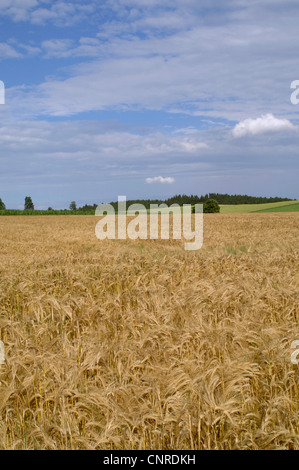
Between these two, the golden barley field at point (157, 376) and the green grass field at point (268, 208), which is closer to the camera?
the golden barley field at point (157, 376)

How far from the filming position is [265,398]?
139 inches

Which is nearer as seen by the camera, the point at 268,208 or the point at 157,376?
the point at 157,376

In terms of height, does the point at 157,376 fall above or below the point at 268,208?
below

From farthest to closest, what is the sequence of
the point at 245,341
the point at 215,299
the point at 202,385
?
the point at 215,299
the point at 245,341
the point at 202,385

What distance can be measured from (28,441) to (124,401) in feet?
2.70

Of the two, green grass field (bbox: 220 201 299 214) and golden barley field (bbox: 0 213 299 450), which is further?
green grass field (bbox: 220 201 299 214)

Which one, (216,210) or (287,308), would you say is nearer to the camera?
(287,308)

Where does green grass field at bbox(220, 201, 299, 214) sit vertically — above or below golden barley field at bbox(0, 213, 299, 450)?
above

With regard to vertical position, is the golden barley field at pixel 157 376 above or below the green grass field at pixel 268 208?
below

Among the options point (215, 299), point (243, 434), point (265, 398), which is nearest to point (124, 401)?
point (243, 434)

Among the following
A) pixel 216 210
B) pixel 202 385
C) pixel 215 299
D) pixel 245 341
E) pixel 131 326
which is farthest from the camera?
pixel 216 210

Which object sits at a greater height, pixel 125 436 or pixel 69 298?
pixel 69 298

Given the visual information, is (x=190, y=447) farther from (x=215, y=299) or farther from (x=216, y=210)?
(x=216, y=210)

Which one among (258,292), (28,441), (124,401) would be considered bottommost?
(28,441)
